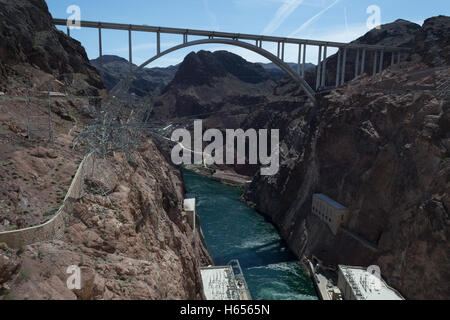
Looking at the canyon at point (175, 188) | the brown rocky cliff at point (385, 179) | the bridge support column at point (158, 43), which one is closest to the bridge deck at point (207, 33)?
the bridge support column at point (158, 43)

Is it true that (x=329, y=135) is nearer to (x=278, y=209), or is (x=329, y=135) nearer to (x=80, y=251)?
(x=278, y=209)

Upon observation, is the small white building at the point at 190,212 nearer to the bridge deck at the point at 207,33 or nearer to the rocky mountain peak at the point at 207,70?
the bridge deck at the point at 207,33

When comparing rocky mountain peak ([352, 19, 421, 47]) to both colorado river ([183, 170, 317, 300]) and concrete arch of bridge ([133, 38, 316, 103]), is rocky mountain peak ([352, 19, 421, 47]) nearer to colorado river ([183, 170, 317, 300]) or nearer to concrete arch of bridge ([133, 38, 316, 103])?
concrete arch of bridge ([133, 38, 316, 103])

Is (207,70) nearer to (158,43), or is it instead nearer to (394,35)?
(394,35)

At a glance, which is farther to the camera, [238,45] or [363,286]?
[238,45]

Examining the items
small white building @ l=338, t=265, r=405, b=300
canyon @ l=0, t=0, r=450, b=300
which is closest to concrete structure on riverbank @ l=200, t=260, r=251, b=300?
canyon @ l=0, t=0, r=450, b=300

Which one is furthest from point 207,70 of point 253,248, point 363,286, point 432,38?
point 363,286
